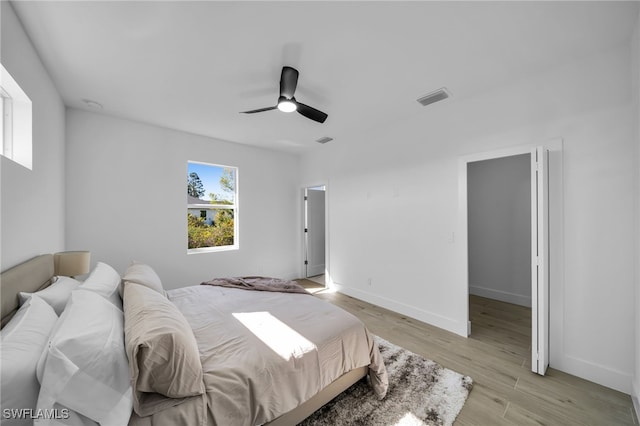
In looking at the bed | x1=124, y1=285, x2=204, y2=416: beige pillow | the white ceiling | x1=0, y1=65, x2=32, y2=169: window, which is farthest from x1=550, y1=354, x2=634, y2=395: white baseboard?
x1=0, y1=65, x2=32, y2=169: window

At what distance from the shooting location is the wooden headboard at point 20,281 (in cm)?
124

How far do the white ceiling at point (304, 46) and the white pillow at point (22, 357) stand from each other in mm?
1929

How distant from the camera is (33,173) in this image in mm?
1929

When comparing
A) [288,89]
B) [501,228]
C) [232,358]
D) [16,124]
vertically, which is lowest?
[232,358]

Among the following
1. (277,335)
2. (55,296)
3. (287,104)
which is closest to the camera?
(55,296)

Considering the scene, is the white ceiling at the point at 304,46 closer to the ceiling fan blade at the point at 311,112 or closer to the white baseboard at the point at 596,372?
the ceiling fan blade at the point at 311,112

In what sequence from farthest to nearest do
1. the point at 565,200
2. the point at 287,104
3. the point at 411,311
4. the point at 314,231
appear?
the point at 314,231, the point at 411,311, the point at 287,104, the point at 565,200

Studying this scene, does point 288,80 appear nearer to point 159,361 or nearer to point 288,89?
point 288,89

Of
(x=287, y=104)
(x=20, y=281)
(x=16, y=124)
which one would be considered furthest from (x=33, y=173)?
(x=287, y=104)

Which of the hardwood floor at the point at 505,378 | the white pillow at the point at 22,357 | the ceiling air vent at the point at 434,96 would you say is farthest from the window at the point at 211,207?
the ceiling air vent at the point at 434,96

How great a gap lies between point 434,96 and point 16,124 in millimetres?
3747

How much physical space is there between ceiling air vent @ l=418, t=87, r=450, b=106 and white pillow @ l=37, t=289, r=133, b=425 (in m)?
3.38

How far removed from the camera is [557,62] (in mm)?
2227

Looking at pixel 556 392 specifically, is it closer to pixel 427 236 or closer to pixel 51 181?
pixel 427 236
